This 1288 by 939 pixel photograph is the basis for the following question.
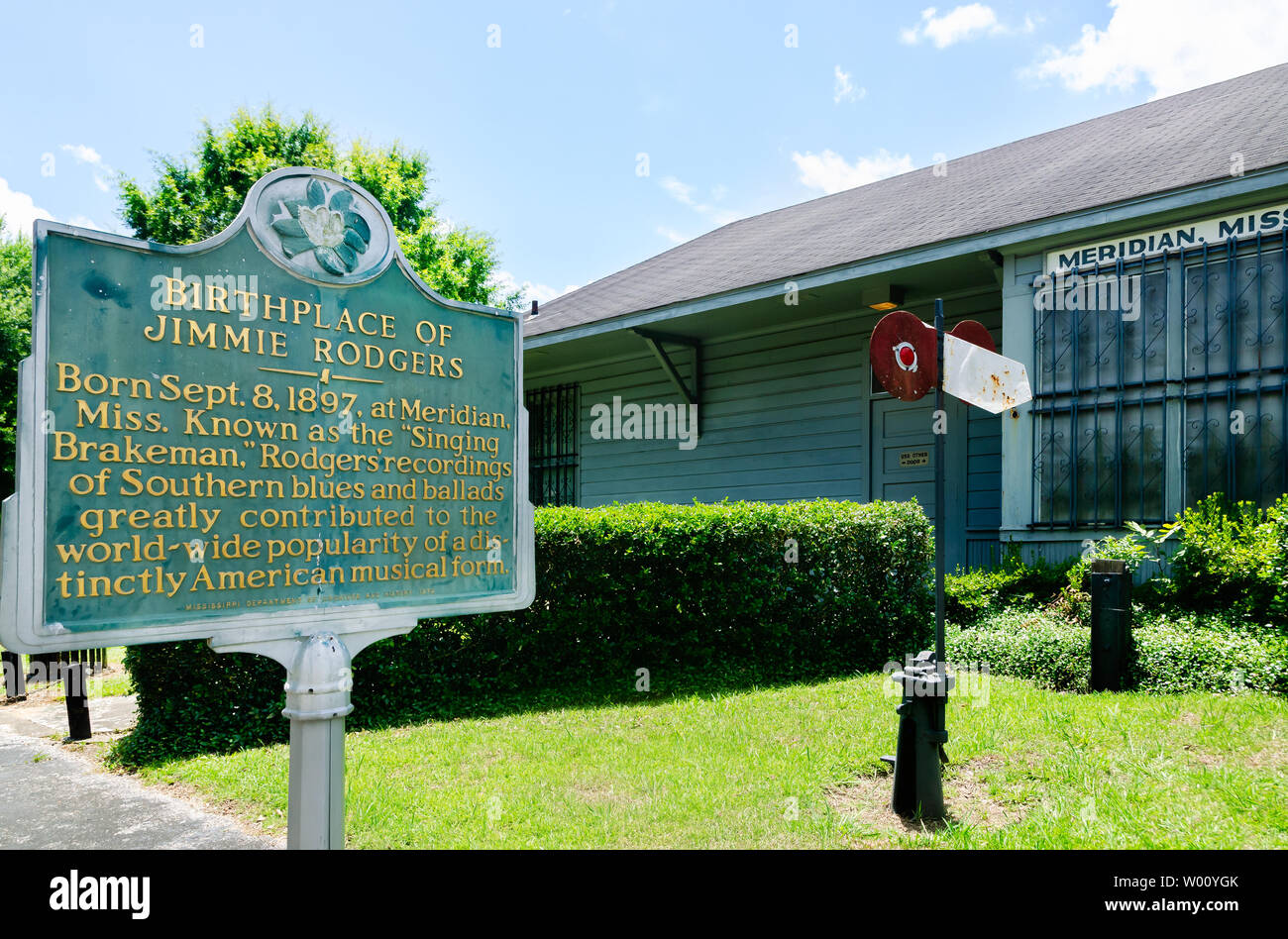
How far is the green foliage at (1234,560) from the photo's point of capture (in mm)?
6277

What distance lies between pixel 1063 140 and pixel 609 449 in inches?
299

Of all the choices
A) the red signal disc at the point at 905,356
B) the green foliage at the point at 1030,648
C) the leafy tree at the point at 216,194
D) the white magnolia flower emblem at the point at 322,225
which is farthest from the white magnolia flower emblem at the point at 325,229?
the leafy tree at the point at 216,194

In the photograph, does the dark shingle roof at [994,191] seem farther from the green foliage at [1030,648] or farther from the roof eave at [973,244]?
the green foliage at [1030,648]

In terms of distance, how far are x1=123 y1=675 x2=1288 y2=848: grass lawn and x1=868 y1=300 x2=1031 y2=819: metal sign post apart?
0.65ft

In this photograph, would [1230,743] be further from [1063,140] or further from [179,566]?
[1063,140]

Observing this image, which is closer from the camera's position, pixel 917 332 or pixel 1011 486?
pixel 917 332

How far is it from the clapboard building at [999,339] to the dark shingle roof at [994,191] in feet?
0.17

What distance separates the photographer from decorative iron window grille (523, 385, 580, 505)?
15.0 meters

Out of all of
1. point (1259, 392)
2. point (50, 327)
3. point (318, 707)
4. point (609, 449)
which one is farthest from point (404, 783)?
point (609, 449)

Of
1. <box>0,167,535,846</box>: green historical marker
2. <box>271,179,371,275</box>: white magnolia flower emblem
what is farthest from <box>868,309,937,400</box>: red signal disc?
<box>271,179,371,275</box>: white magnolia flower emblem

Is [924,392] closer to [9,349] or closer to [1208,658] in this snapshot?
[1208,658]

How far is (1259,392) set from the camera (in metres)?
7.30

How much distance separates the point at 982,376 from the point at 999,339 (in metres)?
5.99

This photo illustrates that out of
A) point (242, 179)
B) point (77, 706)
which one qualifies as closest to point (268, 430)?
point (77, 706)
